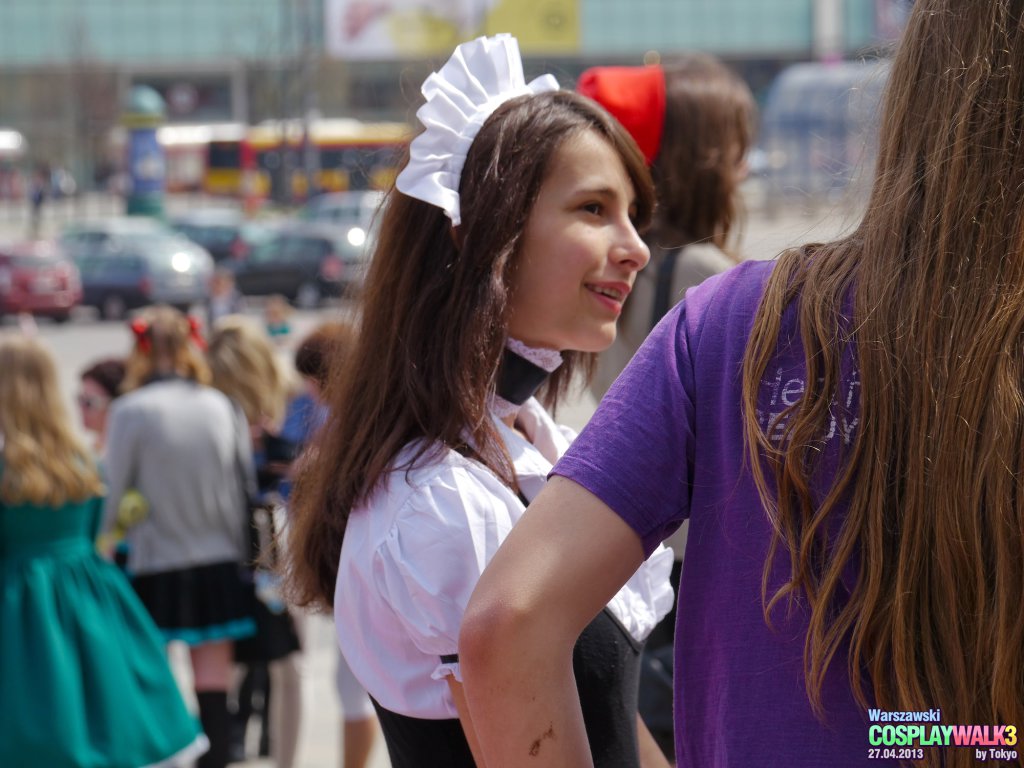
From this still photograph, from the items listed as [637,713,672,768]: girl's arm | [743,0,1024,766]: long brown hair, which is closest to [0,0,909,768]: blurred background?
[743,0,1024,766]: long brown hair

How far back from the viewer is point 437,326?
181cm

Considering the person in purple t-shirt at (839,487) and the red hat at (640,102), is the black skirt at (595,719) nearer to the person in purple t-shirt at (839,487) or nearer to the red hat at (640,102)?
the person in purple t-shirt at (839,487)

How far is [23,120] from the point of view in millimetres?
48562

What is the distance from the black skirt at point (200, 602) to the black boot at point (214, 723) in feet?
0.67

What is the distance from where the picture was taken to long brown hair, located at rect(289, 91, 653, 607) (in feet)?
5.79

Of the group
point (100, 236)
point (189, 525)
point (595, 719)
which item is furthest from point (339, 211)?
point (595, 719)

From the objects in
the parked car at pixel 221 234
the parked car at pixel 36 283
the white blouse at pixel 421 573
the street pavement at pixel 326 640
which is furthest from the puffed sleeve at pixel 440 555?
the parked car at pixel 221 234

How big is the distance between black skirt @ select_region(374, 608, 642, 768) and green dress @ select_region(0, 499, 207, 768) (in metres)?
2.79

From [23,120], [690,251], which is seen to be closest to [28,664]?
[690,251]

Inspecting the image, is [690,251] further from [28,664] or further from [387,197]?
[28,664]

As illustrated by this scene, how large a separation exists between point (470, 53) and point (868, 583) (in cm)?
108

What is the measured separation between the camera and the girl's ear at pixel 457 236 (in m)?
1.81

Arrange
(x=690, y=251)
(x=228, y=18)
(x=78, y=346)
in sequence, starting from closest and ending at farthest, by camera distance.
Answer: (x=690, y=251)
(x=78, y=346)
(x=228, y=18)

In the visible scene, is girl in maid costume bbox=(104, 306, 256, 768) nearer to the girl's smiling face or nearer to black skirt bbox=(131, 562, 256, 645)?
black skirt bbox=(131, 562, 256, 645)
